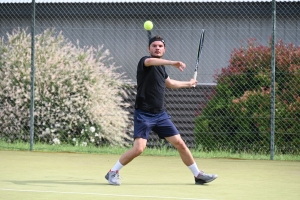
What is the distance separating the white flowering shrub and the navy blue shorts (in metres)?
5.90

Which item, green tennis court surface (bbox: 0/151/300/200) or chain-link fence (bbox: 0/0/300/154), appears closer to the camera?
green tennis court surface (bbox: 0/151/300/200)

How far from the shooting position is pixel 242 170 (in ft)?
32.5

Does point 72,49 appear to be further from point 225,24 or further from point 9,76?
point 225,24

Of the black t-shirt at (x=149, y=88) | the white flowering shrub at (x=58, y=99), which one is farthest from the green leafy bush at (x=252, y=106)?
the black t-shirt at (x=149, y=88)

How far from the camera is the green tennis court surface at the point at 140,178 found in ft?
23.4

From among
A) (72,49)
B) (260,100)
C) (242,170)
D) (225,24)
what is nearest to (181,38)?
(225,24)

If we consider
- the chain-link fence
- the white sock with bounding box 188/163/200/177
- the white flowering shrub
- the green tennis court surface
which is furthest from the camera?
the white flowering shrub

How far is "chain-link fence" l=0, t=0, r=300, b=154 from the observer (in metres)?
12.6

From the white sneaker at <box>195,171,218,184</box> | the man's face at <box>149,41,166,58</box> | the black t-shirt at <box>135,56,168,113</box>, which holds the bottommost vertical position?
the white sneaker at <box>195,171,218,184</box>

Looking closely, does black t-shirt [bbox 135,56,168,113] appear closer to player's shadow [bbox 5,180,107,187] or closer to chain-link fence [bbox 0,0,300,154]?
player's shadow [bbox 5,180,107,187]

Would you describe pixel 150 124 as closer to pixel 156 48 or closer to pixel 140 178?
pixel 156 48

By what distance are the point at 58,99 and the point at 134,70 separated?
2166mm

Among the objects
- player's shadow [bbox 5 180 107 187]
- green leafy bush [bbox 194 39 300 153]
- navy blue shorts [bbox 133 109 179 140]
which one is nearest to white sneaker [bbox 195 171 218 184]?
navy blue shorts [bbox 133 109 179 140]

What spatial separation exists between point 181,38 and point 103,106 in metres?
2.30
